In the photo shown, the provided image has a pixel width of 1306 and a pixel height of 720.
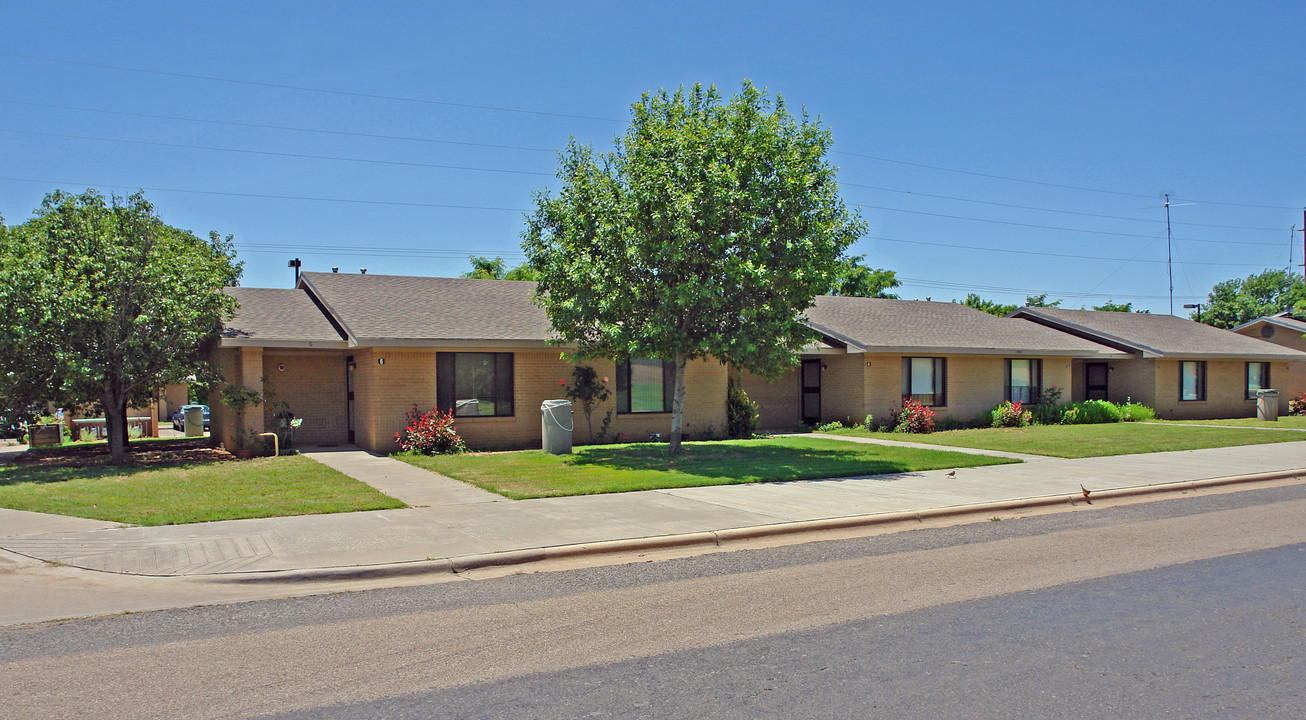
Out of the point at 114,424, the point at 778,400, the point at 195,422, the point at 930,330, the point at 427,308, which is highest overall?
the point at 427,308

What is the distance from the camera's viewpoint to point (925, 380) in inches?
1039

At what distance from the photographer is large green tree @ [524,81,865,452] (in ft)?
51.6

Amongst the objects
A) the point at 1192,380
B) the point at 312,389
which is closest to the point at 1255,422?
the point at 1192,380

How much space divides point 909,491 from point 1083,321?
81.0 feet

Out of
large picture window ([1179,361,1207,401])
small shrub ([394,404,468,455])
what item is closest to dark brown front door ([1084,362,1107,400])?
large picture window ([1179,361,1207,401])

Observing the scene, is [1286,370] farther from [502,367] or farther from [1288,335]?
[502,367]

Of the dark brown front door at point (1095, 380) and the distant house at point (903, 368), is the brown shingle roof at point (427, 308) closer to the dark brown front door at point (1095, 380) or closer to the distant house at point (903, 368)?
the distant house at point (903, 368)

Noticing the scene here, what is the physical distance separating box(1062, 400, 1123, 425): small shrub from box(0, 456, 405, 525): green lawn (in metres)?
23.0

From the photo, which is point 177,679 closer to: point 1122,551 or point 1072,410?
point 1122,551

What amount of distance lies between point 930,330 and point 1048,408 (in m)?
4.70

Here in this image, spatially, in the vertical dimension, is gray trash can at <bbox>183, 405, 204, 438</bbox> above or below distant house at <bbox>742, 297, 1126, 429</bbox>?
below

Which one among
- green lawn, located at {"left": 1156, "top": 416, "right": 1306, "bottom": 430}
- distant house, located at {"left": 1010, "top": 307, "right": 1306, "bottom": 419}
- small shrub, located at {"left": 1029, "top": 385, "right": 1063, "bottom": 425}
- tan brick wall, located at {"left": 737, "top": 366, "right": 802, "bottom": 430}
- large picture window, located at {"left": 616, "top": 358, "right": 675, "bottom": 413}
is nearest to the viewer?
large picture window, located at {"left": 616, "top": 358, "right": 675, "bottom": 413}

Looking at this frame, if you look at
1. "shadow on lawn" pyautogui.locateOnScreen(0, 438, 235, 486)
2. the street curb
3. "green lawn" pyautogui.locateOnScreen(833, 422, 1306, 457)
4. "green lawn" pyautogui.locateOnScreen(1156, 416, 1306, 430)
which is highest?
"shadow on lawn" pyautogui.locateOnScreen(0, 438, 235, 486)

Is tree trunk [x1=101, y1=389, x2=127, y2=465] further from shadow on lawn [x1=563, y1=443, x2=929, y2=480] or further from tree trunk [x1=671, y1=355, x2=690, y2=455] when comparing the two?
tree trunk [x1=671, y1=355, x2=690, y2=455]
